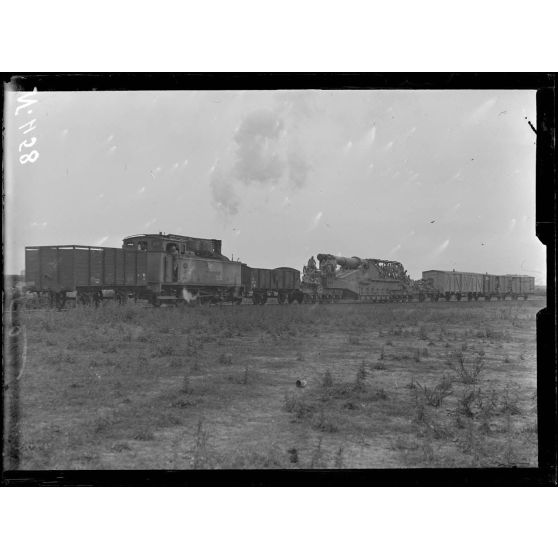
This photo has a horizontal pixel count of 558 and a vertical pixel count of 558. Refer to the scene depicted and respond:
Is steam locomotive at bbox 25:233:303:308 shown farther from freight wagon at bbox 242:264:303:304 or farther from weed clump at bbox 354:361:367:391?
weed clump at bbox 354:361:367:391

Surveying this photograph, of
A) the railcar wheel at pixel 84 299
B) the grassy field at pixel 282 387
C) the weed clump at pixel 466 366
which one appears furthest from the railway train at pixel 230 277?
the weed clump at pixel 466 366

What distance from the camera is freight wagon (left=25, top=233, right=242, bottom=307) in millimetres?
5680

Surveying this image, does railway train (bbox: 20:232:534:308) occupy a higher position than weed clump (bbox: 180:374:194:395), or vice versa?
railway train (bbox: 20:232:534:308)

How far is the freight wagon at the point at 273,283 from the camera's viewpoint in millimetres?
5821

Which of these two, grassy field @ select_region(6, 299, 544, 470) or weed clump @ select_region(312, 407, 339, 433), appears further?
weed clump @ select_region(312, 407, 339, 433)

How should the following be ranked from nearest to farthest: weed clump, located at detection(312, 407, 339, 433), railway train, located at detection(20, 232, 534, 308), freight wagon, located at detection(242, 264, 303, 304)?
weed clump, located at detection(312, 407, 339, 433), railway train, located at detection(20, 232, 534, 308), freight wagon, located at detection(242, 264, 303, 304)

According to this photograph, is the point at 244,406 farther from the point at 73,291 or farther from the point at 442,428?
the point at 73,291

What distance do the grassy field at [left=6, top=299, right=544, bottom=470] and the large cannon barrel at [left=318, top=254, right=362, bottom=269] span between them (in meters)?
0.59

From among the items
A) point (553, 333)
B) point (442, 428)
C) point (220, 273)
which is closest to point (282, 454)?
point (442, 428)

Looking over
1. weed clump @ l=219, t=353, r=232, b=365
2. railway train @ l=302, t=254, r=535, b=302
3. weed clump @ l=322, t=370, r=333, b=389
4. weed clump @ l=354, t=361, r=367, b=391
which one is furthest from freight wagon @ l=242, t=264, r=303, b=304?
weed clump @ l=354, t=361, r=367, b=391

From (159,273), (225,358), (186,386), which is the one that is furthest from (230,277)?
(186,386)

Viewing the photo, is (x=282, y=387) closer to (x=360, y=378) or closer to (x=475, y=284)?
(x=360, y=378)

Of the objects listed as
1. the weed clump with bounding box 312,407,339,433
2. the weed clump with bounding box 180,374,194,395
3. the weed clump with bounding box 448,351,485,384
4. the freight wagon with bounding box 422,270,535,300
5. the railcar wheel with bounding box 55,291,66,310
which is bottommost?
the weed clump with bounding box 312,407,339,433

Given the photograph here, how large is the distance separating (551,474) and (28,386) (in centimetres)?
560
